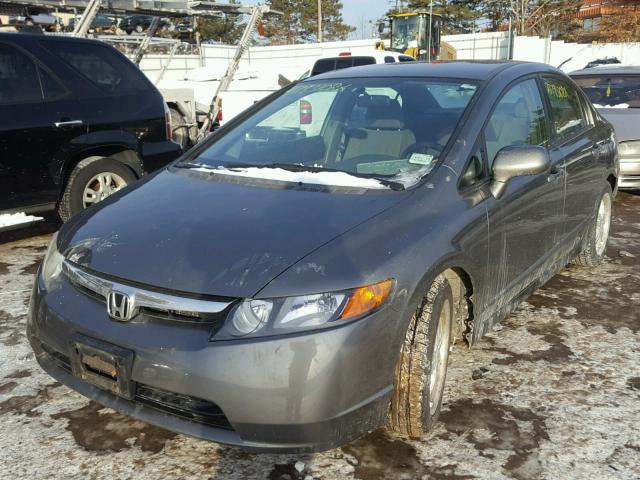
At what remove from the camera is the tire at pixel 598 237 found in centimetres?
470

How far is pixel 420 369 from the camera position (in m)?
2.44

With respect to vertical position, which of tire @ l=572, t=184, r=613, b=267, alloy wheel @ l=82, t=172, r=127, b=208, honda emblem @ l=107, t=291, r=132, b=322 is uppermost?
honda emblem @ l=107, t=291, r=132, b=322

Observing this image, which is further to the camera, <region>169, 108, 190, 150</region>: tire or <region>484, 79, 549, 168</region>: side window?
<region>169, 108, 190, 150</region>: tire

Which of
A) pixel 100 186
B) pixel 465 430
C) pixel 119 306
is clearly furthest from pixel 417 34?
pixel 119 306

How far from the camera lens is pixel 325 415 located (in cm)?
212

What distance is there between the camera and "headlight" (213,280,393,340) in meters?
2.10

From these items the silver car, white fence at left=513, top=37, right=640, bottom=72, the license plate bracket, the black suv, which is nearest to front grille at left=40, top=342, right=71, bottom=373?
the license plate bracket

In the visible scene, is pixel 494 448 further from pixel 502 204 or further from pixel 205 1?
pixel 205 1

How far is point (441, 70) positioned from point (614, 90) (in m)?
5.66

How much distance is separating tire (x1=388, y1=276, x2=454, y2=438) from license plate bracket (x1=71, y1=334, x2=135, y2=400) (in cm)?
100

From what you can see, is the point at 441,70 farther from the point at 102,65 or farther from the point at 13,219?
the point at 13,219

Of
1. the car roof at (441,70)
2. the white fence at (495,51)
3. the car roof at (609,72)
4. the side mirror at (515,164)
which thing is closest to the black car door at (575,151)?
the car roof at (441,70)

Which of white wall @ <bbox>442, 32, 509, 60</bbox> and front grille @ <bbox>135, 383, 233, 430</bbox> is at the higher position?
white wall @ <bbox>442, 32, 509, 60</bbox>

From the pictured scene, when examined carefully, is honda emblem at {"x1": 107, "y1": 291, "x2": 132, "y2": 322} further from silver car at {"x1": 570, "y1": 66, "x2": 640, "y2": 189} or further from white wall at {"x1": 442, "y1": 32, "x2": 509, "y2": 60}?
white wall at {"x1": 442, "y1": 32, "x2": 509, "y2": 60}
